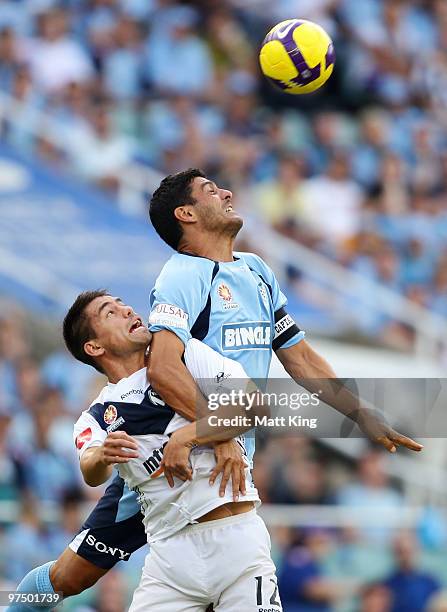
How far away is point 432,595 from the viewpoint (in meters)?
11.4

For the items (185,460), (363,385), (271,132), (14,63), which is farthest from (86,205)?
(185,460)

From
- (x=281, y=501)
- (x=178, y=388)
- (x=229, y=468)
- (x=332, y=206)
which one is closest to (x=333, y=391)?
(x=229, y=468)

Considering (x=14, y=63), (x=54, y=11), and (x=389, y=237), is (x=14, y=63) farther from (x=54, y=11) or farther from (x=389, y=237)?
(x=389, y=237)

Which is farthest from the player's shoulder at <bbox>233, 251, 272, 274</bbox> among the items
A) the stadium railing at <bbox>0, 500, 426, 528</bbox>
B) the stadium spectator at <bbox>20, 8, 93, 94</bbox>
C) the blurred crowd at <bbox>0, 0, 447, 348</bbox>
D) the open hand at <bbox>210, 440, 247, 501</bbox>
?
the stadium spectator at <bbox>20, 8, 93, 94</bbox>

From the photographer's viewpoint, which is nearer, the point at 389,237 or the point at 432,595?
the point at 432,595

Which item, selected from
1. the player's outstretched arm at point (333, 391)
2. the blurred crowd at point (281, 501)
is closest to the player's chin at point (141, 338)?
the player's outstretched arm at point (333, 391)

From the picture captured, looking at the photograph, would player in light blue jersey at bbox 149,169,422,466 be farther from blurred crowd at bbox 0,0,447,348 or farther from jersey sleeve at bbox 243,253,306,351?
blurred crowd at bbox 0,0,447,348

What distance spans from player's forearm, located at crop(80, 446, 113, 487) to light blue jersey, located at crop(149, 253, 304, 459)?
64cm

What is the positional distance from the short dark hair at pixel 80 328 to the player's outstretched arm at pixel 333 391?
39.6 inches

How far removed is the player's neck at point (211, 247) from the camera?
6.58m

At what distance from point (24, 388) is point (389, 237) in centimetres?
512

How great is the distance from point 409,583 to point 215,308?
19.0ft

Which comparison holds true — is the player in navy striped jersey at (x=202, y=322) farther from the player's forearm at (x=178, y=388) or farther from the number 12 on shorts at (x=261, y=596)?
the number 12 on shorts at (x=261, y=596)

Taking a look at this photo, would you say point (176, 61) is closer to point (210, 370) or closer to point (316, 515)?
point (316, 515)
